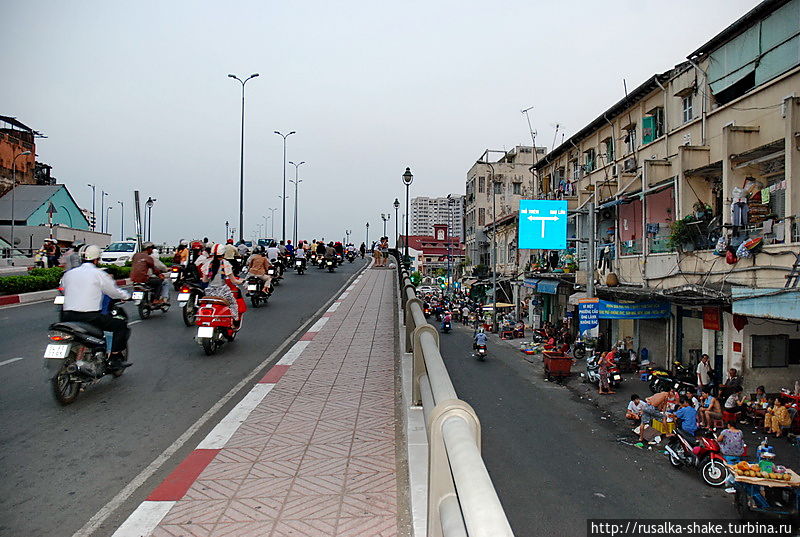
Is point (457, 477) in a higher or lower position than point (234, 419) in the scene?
higher

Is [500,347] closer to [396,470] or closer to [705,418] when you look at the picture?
[705,418]

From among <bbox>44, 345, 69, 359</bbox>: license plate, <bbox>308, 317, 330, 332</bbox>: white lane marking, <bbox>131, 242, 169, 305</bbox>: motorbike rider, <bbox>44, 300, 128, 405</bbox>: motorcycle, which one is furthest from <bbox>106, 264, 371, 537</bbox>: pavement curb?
<bbox>131, 242, 169, 305</bbox>: motorbike rider

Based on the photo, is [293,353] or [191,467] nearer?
[191,467]

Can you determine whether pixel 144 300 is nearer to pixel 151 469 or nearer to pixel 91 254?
pixel 91 254

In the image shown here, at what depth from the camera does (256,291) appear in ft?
55.3

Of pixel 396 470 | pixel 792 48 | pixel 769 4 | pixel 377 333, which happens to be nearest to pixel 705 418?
pixel 377 333

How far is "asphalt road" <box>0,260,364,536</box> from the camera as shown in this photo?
432 cm

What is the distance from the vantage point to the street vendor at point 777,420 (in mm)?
13031

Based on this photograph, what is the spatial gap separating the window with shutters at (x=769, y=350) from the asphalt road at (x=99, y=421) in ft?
41.4

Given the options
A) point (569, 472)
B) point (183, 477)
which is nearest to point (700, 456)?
point (569, 472)

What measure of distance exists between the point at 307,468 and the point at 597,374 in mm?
15997

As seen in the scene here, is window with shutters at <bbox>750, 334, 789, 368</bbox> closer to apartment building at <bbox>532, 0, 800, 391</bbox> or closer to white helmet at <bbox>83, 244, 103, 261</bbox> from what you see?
apartment building at <bbox>532, 0, 800, 391</bbox>

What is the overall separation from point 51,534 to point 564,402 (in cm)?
1525

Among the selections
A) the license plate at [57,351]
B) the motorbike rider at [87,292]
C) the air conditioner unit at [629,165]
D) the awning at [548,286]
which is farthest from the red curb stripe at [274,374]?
the awning at [548,286]
